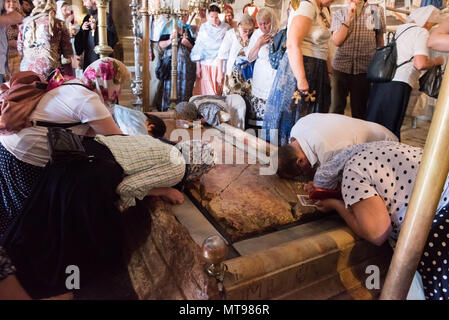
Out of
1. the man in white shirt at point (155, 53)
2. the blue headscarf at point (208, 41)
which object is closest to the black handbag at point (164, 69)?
the man in white shirt at point (155, 53)

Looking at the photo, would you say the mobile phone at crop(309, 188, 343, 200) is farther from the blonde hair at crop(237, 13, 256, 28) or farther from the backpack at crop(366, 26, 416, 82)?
the blonde hair at crop(237, 13, 256, 28)

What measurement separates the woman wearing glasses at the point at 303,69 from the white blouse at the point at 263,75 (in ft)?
2.52

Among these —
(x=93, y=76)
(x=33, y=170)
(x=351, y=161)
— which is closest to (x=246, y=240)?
(x=351, y=161)

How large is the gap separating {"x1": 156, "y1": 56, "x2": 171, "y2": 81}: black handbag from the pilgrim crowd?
117 centimetres

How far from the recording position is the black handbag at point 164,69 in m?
4.96

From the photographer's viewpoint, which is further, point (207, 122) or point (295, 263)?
point (207, 122)

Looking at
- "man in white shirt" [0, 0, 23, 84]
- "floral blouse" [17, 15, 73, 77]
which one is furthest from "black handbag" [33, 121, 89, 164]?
"man in white shirt" [0, 0, 23, 84]

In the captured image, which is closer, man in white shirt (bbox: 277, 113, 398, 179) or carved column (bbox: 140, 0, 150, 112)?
man in white shirt (bbox: 277, 113, 398, 179)

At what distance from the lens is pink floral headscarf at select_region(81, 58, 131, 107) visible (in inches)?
93.4

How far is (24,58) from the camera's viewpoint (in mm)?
2949

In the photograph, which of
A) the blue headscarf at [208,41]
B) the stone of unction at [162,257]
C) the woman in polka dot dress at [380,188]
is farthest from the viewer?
the blue headscarf at [208,41]

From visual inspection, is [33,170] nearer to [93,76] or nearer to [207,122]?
[93,76]

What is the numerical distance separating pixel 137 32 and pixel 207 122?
1776 mm
